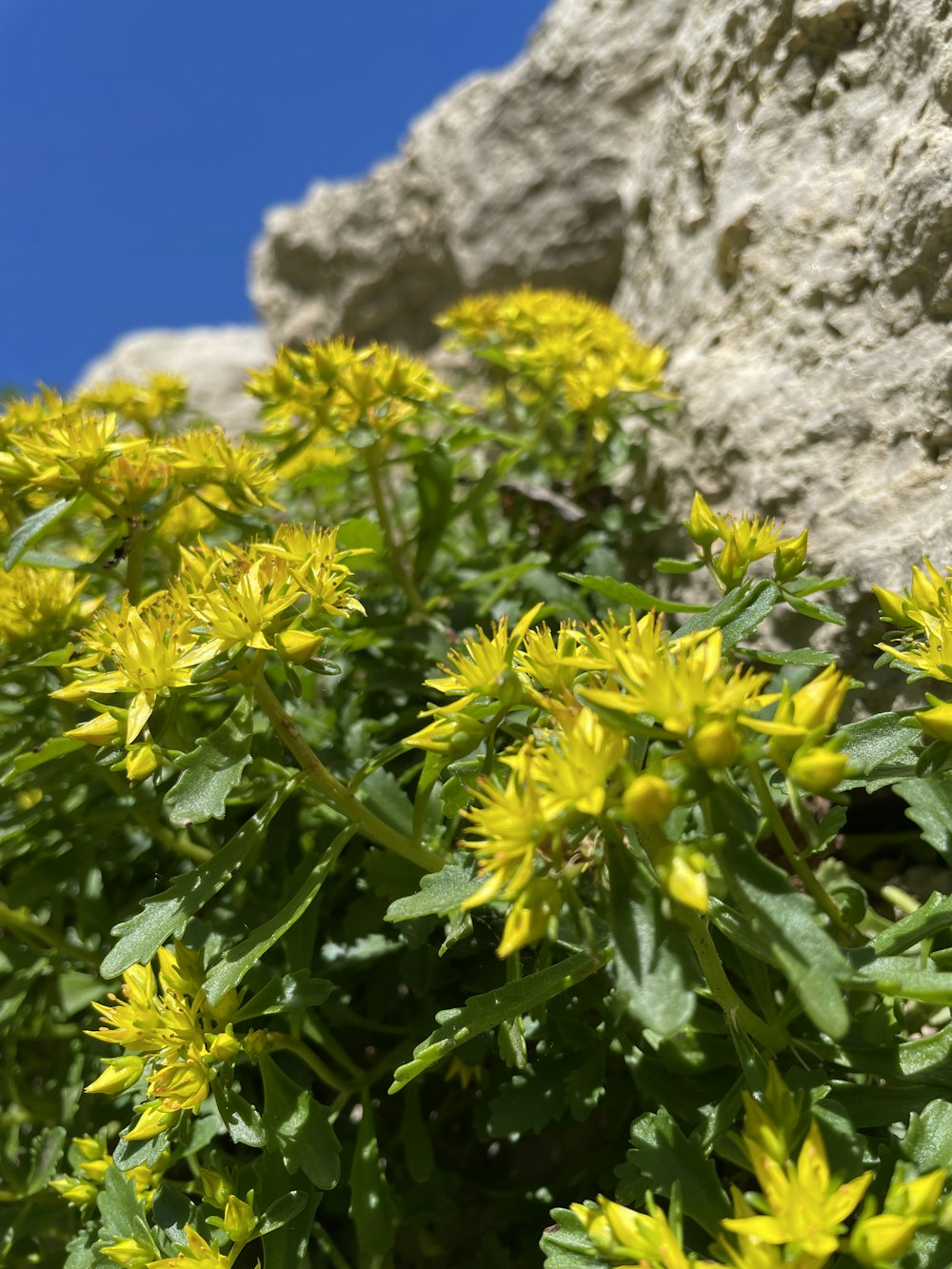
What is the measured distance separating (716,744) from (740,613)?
341mm

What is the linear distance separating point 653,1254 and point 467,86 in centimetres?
428

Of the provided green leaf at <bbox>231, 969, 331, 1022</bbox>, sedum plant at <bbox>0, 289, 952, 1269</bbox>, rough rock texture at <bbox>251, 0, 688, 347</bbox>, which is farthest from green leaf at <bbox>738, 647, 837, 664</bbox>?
rough rock texture at <bbox>251, 0, 688, 347</bbox>

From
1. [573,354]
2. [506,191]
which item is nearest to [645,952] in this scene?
[573,354]

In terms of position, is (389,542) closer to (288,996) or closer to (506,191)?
(288,996)

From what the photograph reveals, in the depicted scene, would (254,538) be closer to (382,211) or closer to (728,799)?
(728,799)

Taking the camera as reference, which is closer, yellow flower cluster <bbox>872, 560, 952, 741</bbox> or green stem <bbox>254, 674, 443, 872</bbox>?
yellow flower cluster <bbox>872, 560, 952, 741</bbox>

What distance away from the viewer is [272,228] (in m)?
4.66

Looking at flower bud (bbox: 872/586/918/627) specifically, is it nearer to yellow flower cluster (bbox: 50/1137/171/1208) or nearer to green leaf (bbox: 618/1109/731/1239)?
green leaf (bbox: 618/1109/731/1239)

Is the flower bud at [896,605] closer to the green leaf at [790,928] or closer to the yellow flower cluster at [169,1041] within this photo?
the green leaf at [790,928]

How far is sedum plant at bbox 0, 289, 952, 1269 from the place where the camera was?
716mm

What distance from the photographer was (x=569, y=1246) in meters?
0.82

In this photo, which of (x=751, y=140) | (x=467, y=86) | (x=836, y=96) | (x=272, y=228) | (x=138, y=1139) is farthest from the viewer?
(x=272, y=228)

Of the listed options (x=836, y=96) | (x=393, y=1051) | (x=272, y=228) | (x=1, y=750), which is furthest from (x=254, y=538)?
(x=272, y=228)

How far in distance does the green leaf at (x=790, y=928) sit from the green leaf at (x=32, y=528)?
3.03ft
